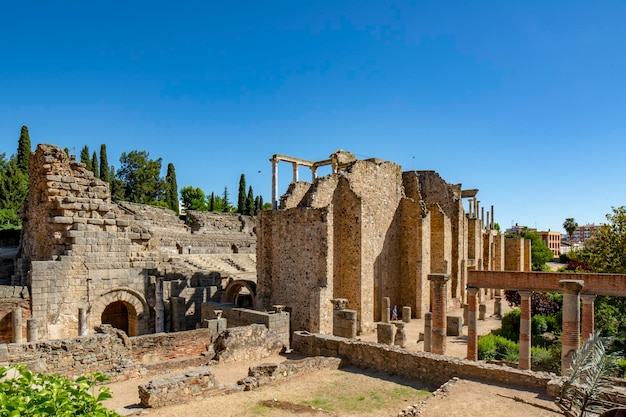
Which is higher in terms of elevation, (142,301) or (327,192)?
(327,192)

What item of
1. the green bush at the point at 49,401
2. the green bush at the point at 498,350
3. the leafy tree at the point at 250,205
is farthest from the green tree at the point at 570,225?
the green bush at the point at 49,401

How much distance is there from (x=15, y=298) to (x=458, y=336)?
58.5 ft

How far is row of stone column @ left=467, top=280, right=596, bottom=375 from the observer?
12.1 meters

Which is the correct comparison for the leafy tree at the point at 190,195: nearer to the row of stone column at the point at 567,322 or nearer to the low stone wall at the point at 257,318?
the low stone wall at the point at 257,318

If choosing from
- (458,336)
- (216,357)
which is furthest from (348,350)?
(458,336)

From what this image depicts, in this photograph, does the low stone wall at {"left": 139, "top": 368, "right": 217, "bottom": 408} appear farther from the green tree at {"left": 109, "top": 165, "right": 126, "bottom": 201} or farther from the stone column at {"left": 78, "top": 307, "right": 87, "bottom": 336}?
the green tree at {"left": 109, "top": 165, "right": 126, "bottom": 201}

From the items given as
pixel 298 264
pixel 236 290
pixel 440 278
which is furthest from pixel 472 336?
pixel 236 290

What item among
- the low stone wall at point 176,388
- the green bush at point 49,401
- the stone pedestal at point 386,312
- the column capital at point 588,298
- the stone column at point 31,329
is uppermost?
the green bush at point 49,401

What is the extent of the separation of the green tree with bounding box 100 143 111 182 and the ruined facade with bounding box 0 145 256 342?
90.7 ft

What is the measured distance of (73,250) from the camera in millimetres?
16047

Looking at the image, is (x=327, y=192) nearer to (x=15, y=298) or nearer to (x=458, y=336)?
(x=458, y=336)

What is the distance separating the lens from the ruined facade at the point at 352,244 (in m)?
19.9

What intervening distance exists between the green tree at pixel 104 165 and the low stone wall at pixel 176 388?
4138 cm

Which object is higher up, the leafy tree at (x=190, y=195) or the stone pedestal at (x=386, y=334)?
the leafy tree at (x=190, y=195)
